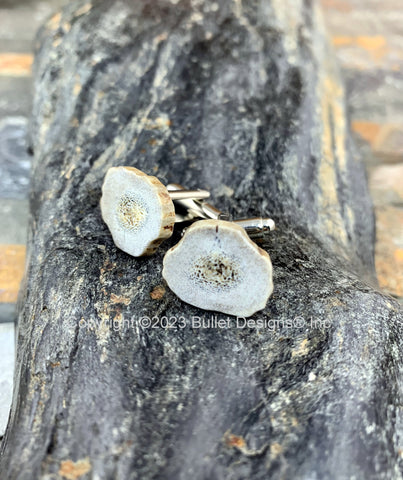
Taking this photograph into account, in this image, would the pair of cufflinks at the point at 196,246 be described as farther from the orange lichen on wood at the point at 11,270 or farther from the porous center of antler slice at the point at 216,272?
the orange lichen on wood at the point at 11,270

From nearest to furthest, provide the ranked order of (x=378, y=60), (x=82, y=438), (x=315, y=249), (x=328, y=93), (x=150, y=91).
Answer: (x=82, y=438)
(x=315, y=249)
(x=150, y=91)
(x=328, y=93)
(x=378, y=60)

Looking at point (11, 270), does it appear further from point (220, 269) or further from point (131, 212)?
point (220, 269)

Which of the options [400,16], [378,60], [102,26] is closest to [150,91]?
[102,26]

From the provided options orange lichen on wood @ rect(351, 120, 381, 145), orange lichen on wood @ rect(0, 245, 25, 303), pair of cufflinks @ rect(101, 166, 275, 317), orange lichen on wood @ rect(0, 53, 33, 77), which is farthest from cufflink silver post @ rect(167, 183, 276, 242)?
orange lichen on wood @ rect(0, 53, 33, 77)

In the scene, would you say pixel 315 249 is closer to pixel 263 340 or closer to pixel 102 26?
pixel 263 340

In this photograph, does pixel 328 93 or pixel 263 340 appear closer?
pixel 263 340

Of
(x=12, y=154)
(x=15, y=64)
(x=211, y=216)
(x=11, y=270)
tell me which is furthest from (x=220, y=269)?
(x=15, y=64)
